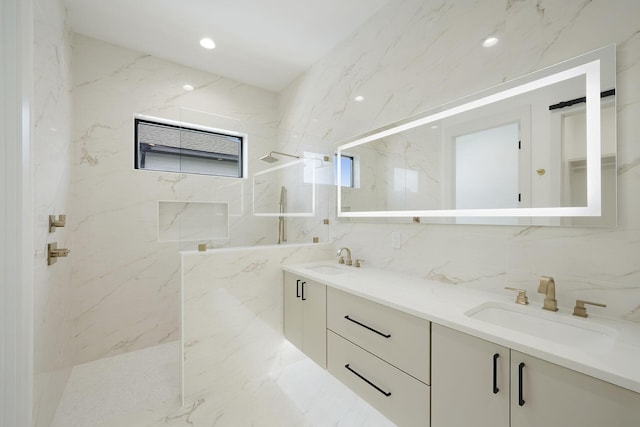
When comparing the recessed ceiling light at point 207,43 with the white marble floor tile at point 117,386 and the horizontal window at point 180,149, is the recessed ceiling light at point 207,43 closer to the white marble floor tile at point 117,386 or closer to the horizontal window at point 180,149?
the horizontal window at point 180,149

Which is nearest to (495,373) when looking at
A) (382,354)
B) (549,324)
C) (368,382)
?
(549,324)

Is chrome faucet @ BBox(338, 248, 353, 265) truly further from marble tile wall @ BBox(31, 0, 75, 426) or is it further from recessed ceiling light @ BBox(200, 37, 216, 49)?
recessed ceiling light @ BBox(200, 37, 216, 49)

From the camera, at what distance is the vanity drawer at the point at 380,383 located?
1178 mm

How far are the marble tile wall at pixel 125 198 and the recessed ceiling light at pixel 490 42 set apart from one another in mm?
1633

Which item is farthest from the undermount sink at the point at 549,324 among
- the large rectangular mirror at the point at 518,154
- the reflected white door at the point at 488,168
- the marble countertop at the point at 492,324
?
the reflected white door at the point at 488,168

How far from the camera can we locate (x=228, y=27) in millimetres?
2369

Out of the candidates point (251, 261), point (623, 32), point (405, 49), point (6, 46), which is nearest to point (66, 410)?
point (251, 261)

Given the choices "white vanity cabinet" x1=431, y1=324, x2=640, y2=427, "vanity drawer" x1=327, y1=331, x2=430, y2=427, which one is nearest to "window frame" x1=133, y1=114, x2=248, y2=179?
"vanity drawer" x1=327, y1=331, x2=430, y2=427

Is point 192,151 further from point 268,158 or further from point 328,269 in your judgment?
point 328,269

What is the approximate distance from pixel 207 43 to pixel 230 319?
248 cm

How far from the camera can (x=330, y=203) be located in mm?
2609

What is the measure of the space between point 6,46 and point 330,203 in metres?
2.11

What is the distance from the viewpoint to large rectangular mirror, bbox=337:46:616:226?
1131 millimetres

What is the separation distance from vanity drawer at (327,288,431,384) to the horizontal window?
5.70ft
